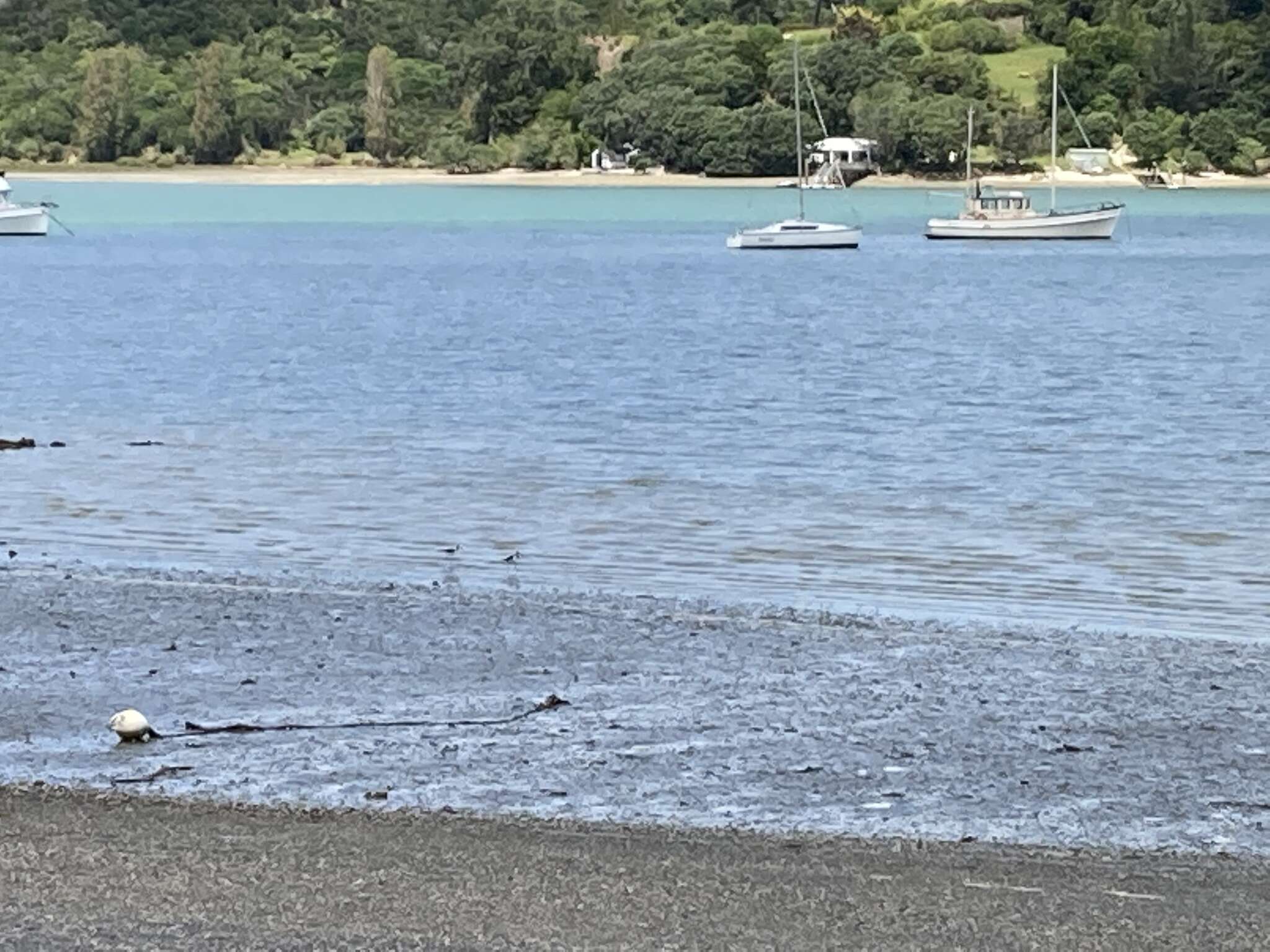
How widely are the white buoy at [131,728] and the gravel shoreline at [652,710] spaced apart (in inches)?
3.6

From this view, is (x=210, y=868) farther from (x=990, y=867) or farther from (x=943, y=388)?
(x=943, y=388)

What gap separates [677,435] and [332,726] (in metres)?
20.3

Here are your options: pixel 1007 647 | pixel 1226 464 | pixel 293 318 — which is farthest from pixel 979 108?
pixel 1007 647

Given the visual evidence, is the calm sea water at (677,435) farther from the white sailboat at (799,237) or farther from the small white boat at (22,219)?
the small white boat at (22,219)

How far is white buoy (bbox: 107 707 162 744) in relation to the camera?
1007 centimetres

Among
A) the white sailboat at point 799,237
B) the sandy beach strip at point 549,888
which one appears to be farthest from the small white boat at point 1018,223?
the sandy beach strip at point 549,888

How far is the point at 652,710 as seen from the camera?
1112cm

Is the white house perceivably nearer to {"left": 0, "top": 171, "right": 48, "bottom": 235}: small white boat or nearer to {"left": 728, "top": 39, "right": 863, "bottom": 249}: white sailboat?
{"left": 0, "top": 171, "right": 48, "bottom": 235}: small white boat

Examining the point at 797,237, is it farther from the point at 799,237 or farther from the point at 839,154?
the point at 839,154

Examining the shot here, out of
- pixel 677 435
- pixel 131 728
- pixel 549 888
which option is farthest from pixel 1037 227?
pixel 549 888

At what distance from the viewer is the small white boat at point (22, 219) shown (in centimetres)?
→ 11106

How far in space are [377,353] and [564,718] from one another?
37.3 m

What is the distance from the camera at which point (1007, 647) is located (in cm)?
1332

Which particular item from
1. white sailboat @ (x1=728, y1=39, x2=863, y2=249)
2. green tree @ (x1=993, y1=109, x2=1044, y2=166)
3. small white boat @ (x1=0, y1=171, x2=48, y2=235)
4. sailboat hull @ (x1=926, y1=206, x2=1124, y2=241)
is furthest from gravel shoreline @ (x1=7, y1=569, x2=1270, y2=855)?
green tree @ (x1=993, y1=109, x2=1044, y2=166)
